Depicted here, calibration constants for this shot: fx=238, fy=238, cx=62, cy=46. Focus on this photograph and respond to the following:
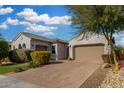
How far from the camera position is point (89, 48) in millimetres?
13656

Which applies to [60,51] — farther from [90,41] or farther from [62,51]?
[90,41]

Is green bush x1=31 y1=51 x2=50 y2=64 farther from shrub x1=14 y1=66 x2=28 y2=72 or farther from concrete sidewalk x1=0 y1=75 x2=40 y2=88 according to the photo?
concrete sidewalk x1=0 y1=75 x2=40 y2=88

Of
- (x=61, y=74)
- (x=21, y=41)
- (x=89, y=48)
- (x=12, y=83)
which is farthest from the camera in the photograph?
(x=89, y=48)

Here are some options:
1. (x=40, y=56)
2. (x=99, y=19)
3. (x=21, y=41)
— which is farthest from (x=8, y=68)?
(x=99, y=19)

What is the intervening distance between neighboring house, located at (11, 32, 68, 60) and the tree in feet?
4.61

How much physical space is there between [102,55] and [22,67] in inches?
172

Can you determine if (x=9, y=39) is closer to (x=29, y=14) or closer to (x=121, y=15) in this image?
(x=29, y=14)

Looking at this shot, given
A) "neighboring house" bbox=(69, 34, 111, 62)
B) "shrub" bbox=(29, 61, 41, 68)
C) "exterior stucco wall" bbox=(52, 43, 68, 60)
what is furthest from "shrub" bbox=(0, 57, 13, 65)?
"neighboring house" bbox=(69, 34, 111, 62)

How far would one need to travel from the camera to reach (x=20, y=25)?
11.9m

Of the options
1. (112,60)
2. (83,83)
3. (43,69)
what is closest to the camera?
(83,83)

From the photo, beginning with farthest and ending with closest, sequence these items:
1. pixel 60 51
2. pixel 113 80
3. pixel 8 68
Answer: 1. pixel 60 51
2. pixel 8 68
3. pixel 113 80

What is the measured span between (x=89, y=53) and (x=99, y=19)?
2.21 m

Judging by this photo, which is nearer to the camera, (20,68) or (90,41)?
(20,68)

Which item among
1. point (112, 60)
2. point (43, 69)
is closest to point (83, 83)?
point (43, 69)
